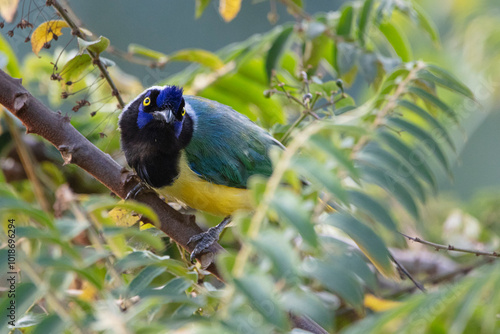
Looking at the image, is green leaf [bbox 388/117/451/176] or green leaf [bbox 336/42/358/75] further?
green leaf [bbox 336/42/358/75]

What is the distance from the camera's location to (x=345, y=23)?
106 inches

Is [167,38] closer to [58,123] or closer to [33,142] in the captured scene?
[33,142]

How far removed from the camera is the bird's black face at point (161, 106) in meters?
2.49

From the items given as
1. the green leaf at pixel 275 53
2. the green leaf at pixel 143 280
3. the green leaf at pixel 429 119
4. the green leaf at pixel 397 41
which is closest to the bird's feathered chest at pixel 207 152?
the green leaf at pixel 275 53

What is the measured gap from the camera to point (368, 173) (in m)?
1.42

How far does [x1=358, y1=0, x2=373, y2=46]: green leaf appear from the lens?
2.61m

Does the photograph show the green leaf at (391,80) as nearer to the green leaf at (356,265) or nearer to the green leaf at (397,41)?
the green leaf at (356,265)

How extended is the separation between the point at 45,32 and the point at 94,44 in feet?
0.61

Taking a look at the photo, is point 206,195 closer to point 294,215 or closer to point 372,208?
point 372,208

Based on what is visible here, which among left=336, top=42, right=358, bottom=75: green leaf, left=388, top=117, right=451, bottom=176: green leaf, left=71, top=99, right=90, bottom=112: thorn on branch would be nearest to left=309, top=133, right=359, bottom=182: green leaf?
left=388, top=117, right=451, bottom=176: green leaf

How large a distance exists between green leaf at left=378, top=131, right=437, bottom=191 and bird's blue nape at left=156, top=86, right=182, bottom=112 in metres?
1.18

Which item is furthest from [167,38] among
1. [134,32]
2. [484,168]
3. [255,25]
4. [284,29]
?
[284,29]

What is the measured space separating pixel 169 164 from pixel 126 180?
0.67 metres

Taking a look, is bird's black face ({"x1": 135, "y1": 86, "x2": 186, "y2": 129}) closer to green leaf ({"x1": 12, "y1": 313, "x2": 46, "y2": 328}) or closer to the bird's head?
the bird's head
